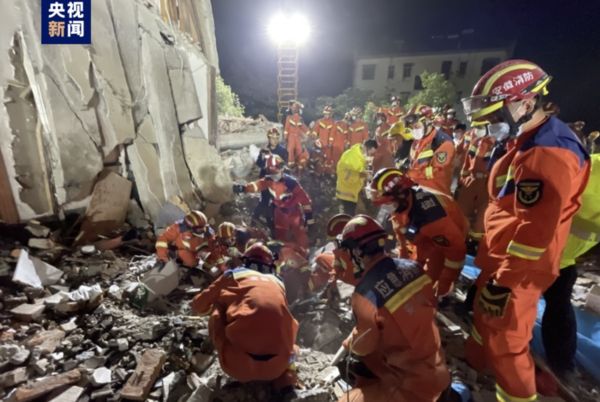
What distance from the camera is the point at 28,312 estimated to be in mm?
2865

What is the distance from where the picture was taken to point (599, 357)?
2.50m

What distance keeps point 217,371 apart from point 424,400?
1.66m

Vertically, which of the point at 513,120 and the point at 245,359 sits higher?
the point at 513,120

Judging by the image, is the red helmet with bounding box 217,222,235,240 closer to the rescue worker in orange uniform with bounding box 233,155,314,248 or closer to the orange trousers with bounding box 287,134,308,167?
the rescue worker in orange uniform with bounding box 233,155,314,248

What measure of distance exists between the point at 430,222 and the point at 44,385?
3039 millimetres

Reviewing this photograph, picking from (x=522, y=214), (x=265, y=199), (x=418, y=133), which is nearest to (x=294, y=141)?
(x=265, y=199)

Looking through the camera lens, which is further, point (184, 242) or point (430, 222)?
point (184, 242)

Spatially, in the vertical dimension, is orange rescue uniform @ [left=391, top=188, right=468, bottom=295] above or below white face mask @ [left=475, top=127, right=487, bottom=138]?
below

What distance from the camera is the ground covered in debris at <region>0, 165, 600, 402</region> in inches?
91.0

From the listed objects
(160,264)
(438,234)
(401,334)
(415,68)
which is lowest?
(160,264)

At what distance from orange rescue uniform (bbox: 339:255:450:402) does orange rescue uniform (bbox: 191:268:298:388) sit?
57 cm

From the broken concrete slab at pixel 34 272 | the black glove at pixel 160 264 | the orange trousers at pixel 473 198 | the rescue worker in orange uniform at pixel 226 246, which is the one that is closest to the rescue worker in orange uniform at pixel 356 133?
the orange trousers at pixel 473 198

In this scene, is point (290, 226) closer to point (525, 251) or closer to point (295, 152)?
point (525, 251)

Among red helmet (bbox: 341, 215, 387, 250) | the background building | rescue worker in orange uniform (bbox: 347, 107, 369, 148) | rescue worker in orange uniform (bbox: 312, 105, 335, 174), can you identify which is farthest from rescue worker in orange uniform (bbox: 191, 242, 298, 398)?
the background building
